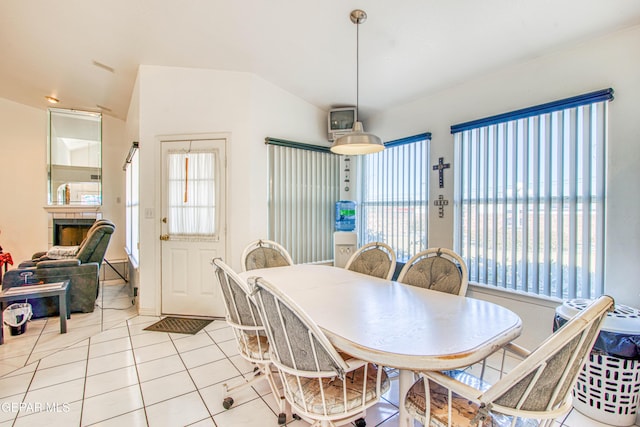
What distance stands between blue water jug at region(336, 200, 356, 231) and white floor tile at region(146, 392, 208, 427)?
285 centimetres

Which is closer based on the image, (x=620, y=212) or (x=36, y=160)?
(x=620, y=212)

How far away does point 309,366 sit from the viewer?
129 centimetres

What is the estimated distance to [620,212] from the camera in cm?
214

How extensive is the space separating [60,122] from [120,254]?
2736 millimetres

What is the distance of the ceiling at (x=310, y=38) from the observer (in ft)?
7.23

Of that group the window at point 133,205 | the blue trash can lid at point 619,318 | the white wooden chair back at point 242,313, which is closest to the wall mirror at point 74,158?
the window at point 133,205

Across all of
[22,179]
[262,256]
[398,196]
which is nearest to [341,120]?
[398,196]

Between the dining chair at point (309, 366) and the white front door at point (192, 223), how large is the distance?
238cm

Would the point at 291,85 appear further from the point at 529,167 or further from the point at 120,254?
the point at 120,254

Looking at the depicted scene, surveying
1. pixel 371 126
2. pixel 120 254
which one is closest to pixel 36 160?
pixel 120 254

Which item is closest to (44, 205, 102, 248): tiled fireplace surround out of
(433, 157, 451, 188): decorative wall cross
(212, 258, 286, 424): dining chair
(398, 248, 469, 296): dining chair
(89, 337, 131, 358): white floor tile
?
(89, 337, 131, 358): white floor tile

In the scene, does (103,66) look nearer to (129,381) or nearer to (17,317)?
(17,317)

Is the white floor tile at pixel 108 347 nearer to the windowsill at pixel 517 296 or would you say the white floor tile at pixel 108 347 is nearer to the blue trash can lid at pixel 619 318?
the windowsill at pixel 517 296

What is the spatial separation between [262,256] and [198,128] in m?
1.85
